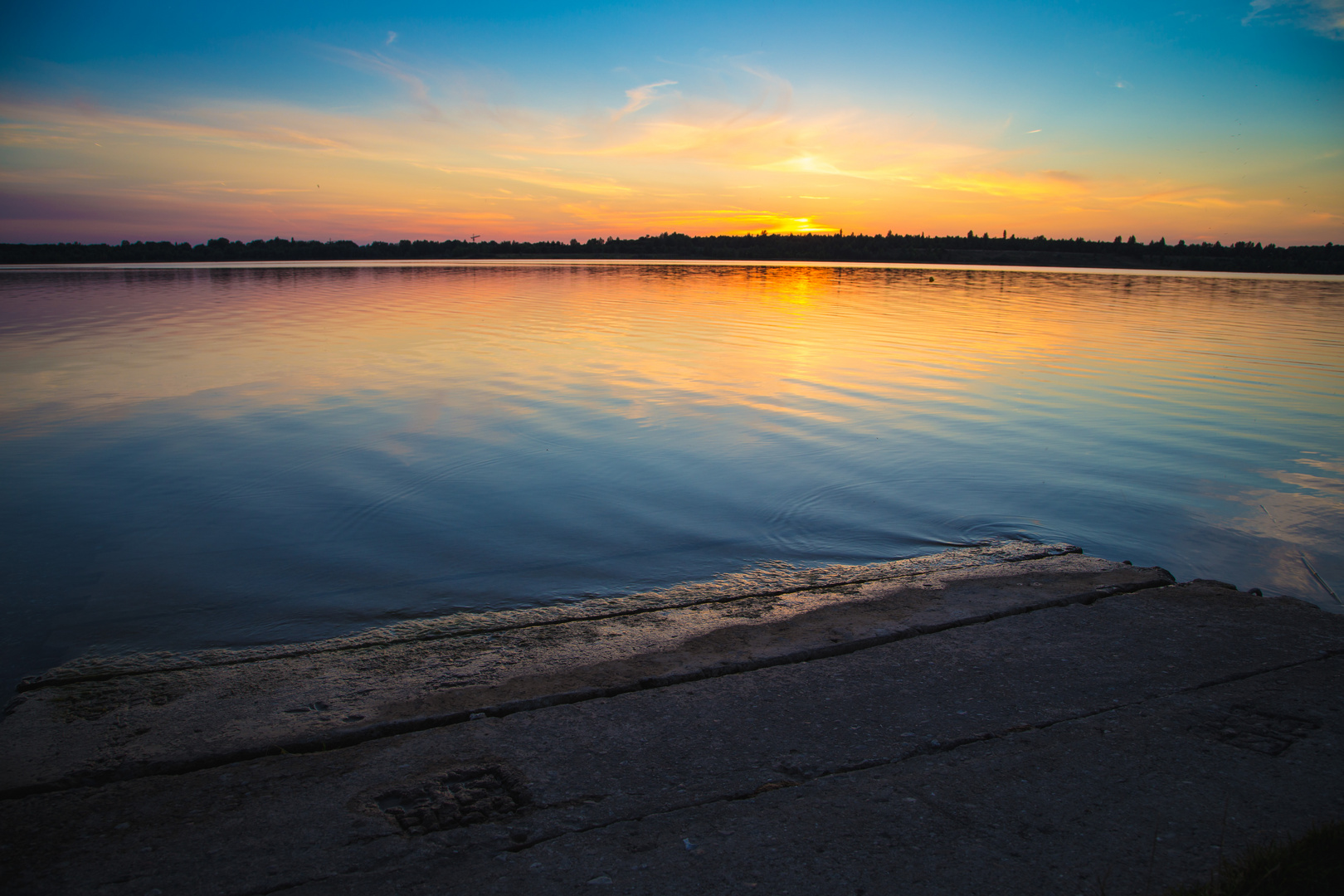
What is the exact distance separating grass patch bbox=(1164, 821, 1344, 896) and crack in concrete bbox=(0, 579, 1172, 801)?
6.32 feet

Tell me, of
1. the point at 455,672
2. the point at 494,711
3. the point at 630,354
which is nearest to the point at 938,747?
the point at 494,711

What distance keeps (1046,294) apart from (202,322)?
4109cm

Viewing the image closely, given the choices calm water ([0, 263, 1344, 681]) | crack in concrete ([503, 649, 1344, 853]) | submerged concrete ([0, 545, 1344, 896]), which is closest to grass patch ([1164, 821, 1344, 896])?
submerged concrete ([0, 545, 1344, 896])

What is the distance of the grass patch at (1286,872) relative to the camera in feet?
7.71

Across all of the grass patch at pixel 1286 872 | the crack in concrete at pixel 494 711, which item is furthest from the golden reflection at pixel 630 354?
the grass patch at pixel 1286 872

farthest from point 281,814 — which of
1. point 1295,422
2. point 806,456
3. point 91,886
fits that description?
point 1295,422

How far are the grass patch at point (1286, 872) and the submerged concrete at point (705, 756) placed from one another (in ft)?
0.34

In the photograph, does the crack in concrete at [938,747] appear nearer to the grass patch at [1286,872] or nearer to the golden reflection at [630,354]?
the grass patch at [1286,872]

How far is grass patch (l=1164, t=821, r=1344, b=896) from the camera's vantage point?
7.71 ft

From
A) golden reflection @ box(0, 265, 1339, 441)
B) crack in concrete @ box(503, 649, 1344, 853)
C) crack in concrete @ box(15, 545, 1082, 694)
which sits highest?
golden reflection @ box(0, 265, 1339, 441)

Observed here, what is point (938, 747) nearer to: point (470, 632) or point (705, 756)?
point (705, 756)

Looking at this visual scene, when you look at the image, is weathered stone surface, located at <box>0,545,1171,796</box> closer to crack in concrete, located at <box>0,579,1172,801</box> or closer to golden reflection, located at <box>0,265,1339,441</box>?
crack in concrete, located at <box>0,579,1172,801</box>

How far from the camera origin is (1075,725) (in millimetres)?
3357

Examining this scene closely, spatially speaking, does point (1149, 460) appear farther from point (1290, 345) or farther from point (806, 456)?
point (1290, 345)
